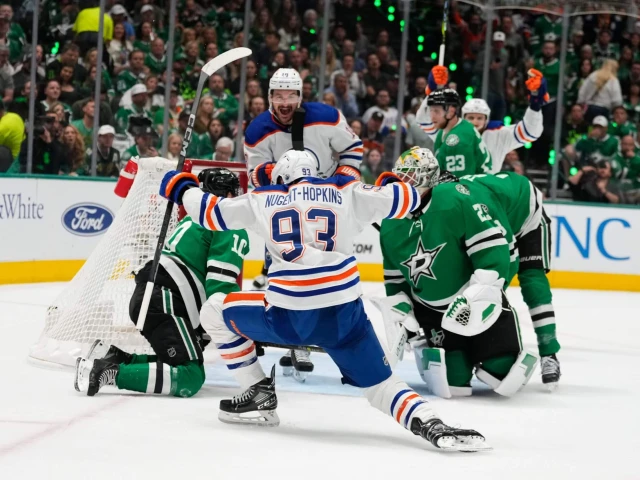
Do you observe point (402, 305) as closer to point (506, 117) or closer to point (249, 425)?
point (249, 425)

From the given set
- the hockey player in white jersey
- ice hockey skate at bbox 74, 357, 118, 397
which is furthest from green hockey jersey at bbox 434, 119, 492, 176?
ice hockey skate at bbox 74, 357, 118, 397

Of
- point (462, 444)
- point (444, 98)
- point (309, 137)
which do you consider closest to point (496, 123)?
point (444, 98)

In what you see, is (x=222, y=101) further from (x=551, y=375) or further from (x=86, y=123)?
(x=551, y=375)

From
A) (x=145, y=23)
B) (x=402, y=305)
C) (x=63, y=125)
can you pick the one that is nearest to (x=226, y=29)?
(x=145, y=23)

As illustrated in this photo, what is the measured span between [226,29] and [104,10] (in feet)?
3.72

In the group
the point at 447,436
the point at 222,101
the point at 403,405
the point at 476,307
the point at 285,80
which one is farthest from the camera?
the point at 222,101

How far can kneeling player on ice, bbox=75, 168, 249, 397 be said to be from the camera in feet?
11.6

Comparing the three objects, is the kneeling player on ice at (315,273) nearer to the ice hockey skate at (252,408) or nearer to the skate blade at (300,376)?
the ice hockey skate at (252,408)

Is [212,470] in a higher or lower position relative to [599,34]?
lower

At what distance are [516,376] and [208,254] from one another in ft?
4.04

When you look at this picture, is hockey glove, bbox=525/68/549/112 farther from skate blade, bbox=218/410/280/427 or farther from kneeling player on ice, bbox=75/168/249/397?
skate blade, bbox=218/410/280/427

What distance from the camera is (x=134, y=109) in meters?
7.95

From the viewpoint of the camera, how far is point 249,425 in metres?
3.20

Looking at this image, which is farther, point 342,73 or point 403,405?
point 342,73
